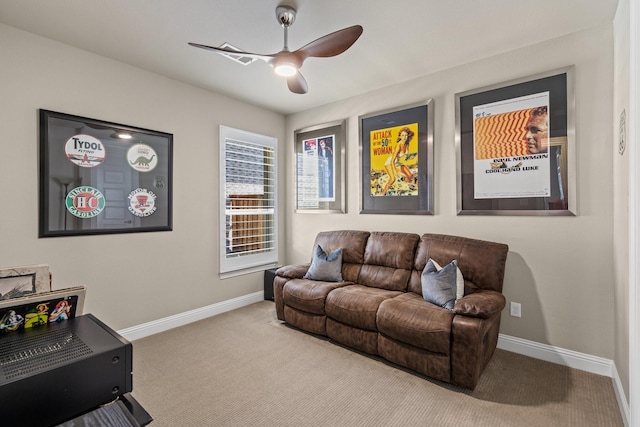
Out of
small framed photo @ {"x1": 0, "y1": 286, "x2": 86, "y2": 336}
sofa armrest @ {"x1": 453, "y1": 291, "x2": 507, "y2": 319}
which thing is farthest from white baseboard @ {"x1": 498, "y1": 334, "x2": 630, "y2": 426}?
small framed photo @ {"x1": 0, "y1": 286, "x2": 86, "y2": 336}

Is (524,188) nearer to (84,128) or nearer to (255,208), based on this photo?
(255,208)

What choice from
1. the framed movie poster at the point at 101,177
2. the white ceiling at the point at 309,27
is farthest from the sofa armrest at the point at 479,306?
the framed movie poster at the point at 101,177

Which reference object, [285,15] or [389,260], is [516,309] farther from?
[285,15]

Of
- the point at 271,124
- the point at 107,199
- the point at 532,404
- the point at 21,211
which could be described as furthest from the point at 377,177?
the point at 21,211

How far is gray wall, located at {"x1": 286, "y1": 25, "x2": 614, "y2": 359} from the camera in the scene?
253cm

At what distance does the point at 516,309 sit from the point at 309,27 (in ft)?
10.0

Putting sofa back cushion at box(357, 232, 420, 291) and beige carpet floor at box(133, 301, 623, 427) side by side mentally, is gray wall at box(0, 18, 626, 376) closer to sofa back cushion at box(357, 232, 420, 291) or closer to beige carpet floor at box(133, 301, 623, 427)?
sofa back cushion at box(357, 232, 420, 291)

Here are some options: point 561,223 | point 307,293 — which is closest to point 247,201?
point 307,293

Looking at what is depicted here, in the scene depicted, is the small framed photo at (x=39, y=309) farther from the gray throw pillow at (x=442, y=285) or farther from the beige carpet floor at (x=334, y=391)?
the gray throw pillow at (x=442, y=285)

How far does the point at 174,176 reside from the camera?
359 centimetres

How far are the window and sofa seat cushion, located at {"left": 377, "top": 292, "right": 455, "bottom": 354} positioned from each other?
2.27 meters

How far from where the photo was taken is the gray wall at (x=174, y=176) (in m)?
2.56

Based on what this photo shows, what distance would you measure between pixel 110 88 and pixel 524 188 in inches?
158

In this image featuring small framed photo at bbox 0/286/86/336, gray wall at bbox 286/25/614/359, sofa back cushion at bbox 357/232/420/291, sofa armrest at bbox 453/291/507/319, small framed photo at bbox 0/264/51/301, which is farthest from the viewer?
sofa back cushion at bbox 357/232/420/291
